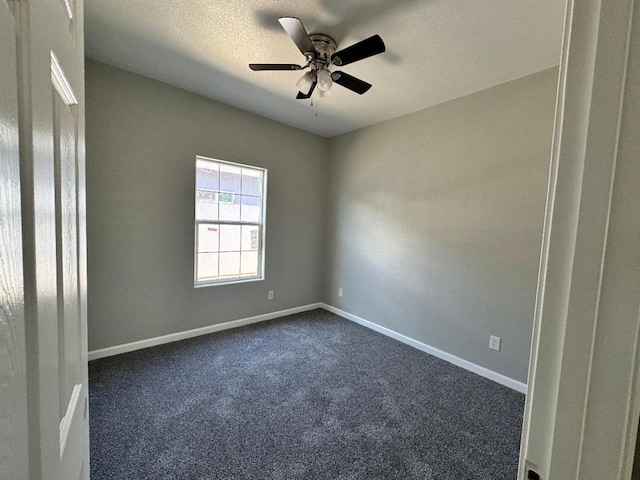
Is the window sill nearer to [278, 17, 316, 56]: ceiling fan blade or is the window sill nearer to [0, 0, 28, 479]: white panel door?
[278, 17, 316, 56]: ceiling fan blade

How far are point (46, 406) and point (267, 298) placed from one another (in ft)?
11.2

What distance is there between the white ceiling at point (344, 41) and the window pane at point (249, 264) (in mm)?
1948

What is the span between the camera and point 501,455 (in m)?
1.67

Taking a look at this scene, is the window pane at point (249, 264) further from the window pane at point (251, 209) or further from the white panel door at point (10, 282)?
the white panel door at point (10, 282)

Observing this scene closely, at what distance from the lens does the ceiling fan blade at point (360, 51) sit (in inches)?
65.4

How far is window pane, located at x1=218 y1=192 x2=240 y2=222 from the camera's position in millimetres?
3355

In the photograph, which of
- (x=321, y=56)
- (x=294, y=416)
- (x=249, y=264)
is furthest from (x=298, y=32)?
(x=249, y=264)

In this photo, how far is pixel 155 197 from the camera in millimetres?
2777

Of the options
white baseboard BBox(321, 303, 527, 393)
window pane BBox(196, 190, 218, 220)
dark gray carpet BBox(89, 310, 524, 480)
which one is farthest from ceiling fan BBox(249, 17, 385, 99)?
white baseboard BBox(321, 303, 527, 393)

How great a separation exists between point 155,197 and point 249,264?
139 cm

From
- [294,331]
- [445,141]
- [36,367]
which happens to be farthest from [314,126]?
[36,367]

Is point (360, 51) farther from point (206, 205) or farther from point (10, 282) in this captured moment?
point (206, 205)

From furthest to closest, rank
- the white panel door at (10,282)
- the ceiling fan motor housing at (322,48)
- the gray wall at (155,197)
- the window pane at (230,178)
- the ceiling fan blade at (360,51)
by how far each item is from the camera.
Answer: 1. the window pane at (230,178)
2. the gray wall at (155,197)
3. the ceiling fan motor housing at (322,48)
4. the ceiling fan blade at (360,51)
5. the white panel door at (10,282)

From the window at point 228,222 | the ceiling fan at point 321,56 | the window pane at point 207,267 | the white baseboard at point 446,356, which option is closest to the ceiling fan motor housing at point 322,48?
the ceiling fan at point 321,56
